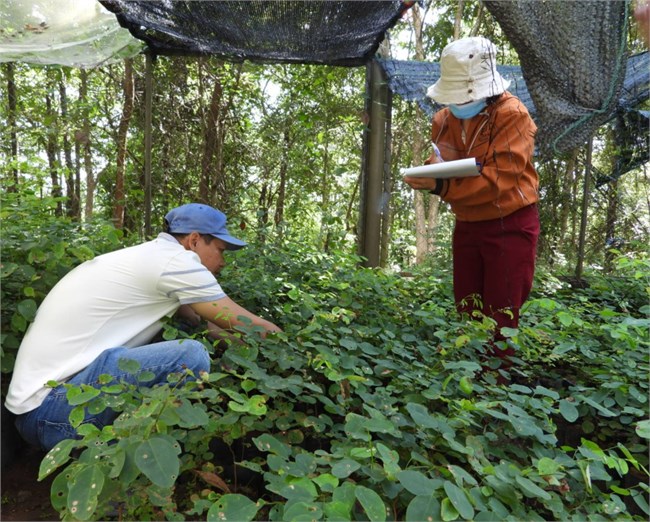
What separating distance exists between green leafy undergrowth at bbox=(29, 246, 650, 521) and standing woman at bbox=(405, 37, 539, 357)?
10.5 inches

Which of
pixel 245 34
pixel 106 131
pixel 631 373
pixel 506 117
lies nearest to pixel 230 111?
pixel 245 34

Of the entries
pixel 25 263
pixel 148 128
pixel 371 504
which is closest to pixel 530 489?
pixel 371 504

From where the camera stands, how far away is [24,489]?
5.88 ft

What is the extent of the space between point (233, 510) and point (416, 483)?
0.42 m

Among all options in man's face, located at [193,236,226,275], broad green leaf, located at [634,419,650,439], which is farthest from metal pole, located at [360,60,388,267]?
broad green leaf, located at [634,419,650,439]

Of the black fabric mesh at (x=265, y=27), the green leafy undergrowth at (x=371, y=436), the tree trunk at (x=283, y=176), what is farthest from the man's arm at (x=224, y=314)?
the tree trunk at (x=283, y=176)

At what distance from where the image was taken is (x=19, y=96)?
7.50 m

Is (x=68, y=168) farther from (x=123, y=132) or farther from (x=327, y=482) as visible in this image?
(x=327, y=482)

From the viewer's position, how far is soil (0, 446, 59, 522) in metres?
1.67

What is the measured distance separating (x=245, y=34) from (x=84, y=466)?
13.1 ft

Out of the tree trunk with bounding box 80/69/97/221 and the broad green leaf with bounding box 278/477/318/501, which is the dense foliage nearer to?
the broad green leaf with bounding box 278/477/318/501

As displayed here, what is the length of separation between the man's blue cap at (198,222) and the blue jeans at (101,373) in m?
0.60

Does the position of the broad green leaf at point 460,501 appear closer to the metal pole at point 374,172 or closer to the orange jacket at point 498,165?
the orange jacket at point 498,165

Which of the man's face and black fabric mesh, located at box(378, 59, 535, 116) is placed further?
black fabric mesh, located at box(378, 59, 535, 116)
